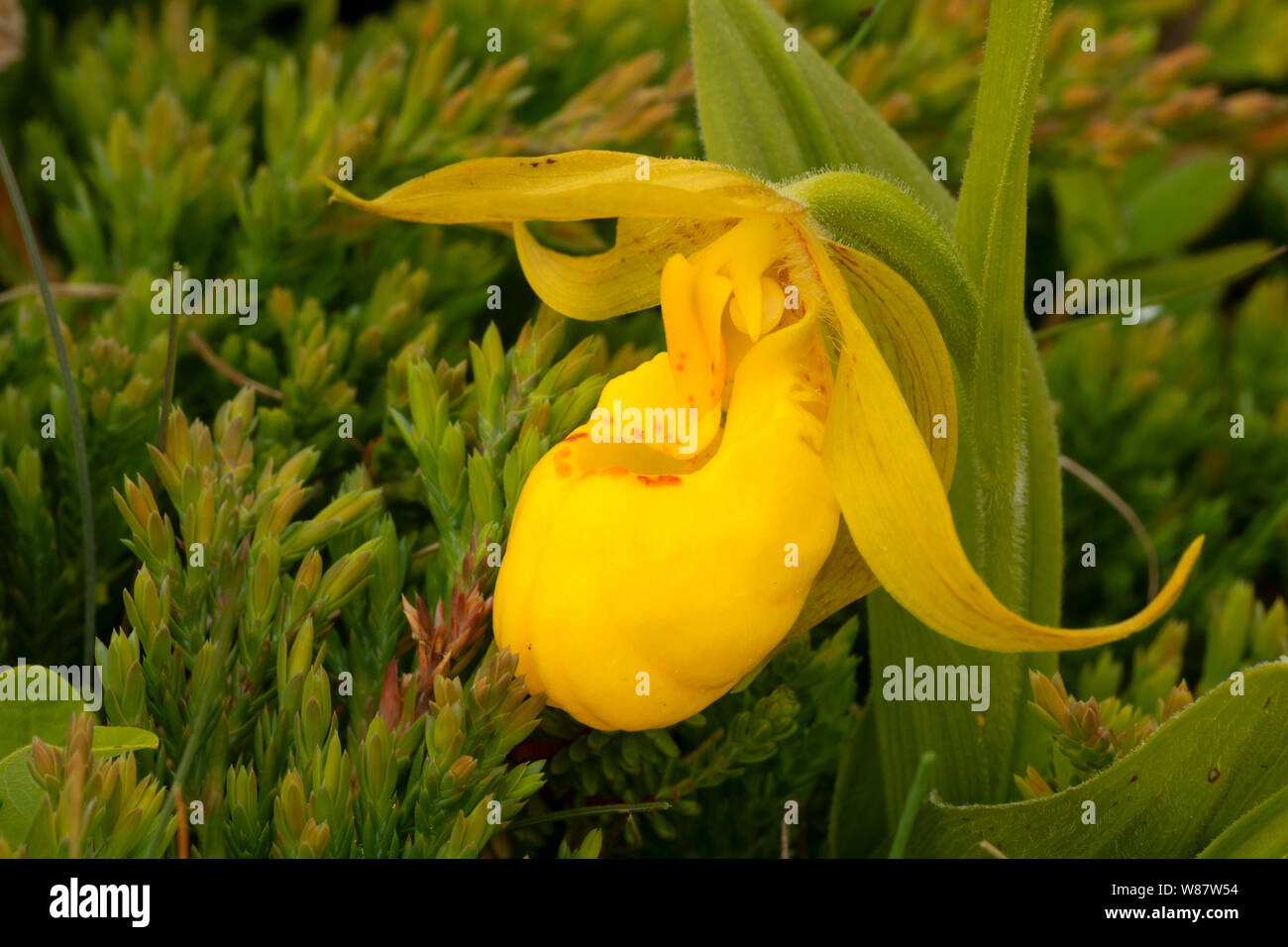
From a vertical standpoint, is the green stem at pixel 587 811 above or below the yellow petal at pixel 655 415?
below

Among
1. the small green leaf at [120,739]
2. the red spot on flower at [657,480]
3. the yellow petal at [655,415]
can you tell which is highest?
the yellow petal at [655,415]

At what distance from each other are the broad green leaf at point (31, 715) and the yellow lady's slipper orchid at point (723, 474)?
0.24 metres

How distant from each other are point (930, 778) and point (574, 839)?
221mm

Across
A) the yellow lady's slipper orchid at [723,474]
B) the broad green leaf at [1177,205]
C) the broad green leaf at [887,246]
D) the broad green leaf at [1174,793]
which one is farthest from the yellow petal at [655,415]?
the broad green leaf at [1177,205]

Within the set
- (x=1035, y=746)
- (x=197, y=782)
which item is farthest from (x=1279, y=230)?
(x=197, y=782)

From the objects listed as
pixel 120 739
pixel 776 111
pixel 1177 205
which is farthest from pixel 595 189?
pixel 1177 205

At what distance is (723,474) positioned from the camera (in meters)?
0.60

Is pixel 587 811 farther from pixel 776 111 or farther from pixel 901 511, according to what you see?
pixel 776 111

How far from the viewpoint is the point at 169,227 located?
1.00 meters

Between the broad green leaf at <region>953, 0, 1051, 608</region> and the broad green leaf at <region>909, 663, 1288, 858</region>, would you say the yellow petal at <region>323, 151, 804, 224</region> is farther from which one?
the broad green leaf at <region>909, 663, 1288, 858</region>

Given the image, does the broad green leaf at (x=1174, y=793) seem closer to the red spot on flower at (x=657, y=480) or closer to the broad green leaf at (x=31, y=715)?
the red spot on flower at (x=657, y=480)

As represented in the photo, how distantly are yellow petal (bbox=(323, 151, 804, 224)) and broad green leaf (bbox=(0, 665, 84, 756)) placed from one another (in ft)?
1.01

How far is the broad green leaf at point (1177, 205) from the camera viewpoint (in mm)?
1424

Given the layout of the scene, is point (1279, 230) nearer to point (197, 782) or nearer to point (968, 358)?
point (968, 358)
